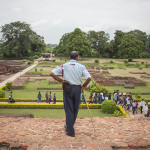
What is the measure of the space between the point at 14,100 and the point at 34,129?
29.4 feet

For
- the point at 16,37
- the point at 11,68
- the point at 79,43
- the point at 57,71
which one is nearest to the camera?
the point at 57,71

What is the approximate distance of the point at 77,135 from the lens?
326cm

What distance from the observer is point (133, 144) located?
117 inches

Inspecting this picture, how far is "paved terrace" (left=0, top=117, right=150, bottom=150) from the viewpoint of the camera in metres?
2.85

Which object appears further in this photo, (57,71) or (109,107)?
(109,107)

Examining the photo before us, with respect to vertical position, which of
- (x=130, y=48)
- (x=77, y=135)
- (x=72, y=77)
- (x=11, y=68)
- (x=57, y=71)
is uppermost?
(x=130, y=48)

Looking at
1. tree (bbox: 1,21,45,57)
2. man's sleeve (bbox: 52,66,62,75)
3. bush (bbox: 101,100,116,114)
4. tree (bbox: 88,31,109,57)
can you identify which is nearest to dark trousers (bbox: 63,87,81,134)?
man's sleeve (bbox: 52,66,62,75)

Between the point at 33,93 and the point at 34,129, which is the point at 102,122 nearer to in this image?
the point at 34,129

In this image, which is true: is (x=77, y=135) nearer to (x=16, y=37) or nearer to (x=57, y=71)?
(x=57, y=71)

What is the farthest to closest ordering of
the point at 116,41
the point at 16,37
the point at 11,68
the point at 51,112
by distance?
the point at 116,41 → the point at 16,37 → the point at 11,68 → the point at 51,112

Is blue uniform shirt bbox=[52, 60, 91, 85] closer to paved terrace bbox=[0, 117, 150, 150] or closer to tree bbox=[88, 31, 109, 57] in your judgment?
paved terrace bbox=[0, 117, 150, 150]

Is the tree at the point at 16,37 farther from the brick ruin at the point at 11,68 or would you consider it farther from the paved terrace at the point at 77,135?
the paved terrace at the point at 77,135

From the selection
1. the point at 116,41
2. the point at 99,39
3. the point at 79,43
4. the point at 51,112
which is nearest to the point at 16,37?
the point at 79,43

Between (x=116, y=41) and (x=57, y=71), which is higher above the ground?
(x=116, y=41)
